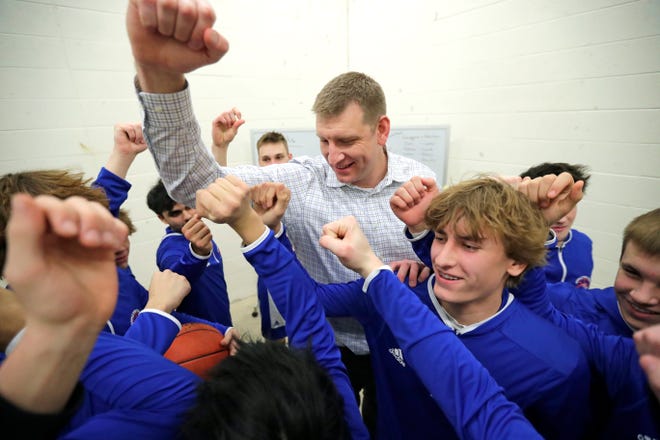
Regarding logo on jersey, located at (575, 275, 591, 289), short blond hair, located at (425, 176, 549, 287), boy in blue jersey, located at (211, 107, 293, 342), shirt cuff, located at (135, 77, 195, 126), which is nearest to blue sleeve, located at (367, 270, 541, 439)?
short blond hair, located at (425, 176, 549, 287)

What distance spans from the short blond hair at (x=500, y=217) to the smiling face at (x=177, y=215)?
4.98 ft

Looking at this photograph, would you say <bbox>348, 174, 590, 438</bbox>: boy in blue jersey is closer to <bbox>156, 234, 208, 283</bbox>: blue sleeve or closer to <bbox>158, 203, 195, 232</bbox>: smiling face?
<bbox>156, 234, 208, 283</bbox>: blue sleeve

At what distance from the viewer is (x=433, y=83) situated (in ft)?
10.0

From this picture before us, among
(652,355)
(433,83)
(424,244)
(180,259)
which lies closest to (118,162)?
(180,259)

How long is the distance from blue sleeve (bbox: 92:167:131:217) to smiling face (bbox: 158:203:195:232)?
1.64ft

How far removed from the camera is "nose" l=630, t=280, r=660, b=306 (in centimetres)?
94

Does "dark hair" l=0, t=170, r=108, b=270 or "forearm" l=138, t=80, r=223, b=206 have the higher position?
"forearm" l=138, t=80, r=223, b=206

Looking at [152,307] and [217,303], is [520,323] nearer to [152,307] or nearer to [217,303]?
[152,307]

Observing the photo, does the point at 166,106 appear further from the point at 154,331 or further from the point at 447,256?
the point at 447,256

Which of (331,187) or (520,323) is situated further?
(331,187)

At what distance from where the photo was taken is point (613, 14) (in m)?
2.01

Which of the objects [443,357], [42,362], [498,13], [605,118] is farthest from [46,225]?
[498,13]

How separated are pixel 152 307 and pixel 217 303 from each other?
0.79m

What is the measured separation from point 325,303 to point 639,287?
3.32 feet
